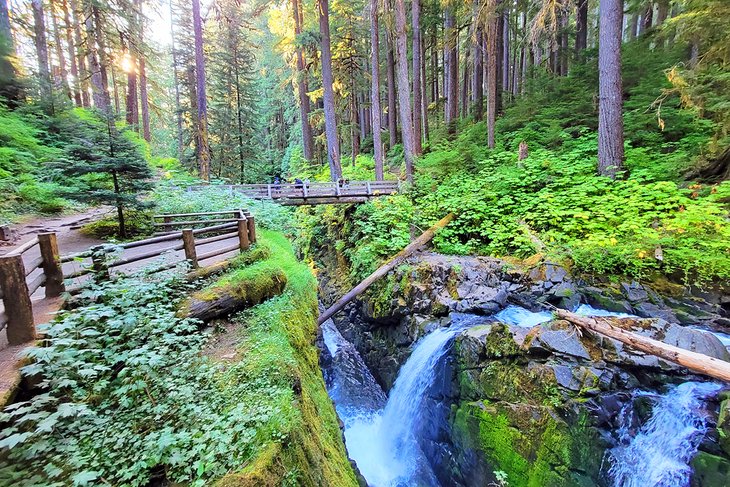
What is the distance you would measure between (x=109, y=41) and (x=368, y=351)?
54.9 feet

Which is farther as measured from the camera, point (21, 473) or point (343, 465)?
point (343, 465)

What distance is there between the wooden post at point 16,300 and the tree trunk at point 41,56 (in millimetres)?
16175

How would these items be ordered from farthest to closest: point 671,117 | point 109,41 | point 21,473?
1. point 109,41
2. point 671,117
3. point 21,473

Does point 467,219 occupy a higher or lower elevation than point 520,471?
higher

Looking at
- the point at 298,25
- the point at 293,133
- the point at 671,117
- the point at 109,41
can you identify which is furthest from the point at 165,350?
the point at 293,133

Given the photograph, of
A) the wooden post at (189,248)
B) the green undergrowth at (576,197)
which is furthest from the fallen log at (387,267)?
the wooden post at (189,248)

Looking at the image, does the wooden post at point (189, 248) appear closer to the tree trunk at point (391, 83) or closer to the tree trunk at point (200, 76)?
the tree trunk at point (200, 76)

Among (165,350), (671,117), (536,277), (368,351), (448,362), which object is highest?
(671,117)

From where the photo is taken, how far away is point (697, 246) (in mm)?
6883

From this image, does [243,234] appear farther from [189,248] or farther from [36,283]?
[36,283]

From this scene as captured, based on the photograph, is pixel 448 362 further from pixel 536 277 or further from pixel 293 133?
pixel 293 133

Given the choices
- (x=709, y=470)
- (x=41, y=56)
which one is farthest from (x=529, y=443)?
(x=41, y=56)

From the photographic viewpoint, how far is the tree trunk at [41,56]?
1428 centimetres

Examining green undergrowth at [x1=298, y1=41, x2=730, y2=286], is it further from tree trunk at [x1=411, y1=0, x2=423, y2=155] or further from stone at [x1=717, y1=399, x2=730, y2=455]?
stone at [x1=717, y1=399, x2=730, y2=455]
